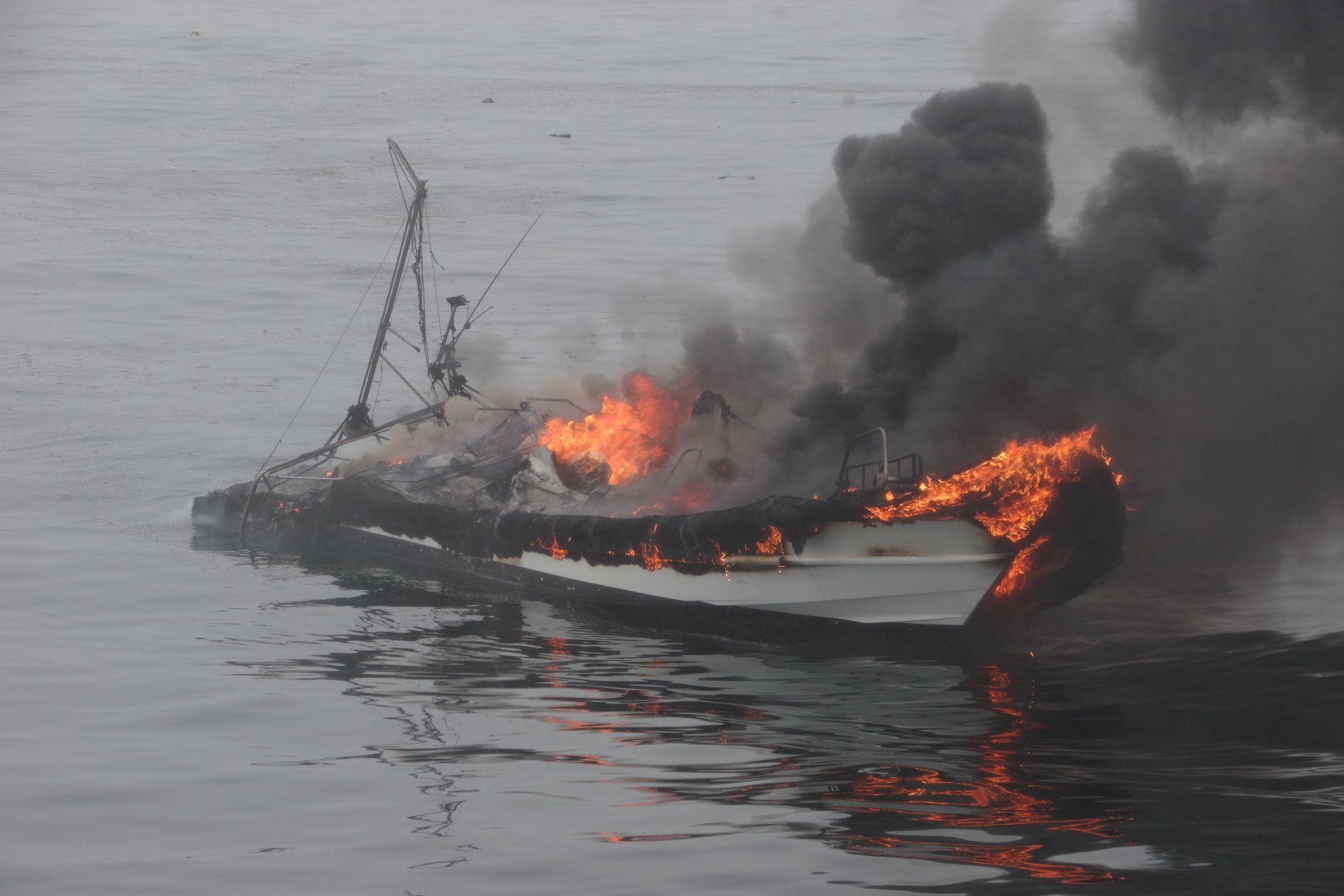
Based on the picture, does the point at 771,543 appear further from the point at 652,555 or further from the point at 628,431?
the point at 628,431

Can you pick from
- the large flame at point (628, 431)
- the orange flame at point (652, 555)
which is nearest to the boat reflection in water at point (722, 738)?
the orange flame at point (652, 555)

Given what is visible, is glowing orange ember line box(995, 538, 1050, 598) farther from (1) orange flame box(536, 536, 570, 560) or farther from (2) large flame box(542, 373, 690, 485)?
(2) large flame box(542, 373, 690, 485)

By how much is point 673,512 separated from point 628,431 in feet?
13.1

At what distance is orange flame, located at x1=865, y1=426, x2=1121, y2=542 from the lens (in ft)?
73.8

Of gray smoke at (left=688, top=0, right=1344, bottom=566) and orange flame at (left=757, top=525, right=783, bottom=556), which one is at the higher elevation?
gray smoke at (left=688, top=0, right=1344, bottom=566)

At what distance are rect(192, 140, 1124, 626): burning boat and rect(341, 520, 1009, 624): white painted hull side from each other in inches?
1.1

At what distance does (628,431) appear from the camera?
1254 inches

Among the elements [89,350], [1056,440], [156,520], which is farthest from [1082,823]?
[89,350]

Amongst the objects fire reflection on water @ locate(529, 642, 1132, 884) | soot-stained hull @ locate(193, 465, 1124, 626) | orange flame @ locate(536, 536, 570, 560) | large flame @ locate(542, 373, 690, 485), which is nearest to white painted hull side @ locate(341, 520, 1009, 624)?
soot-stained hull @ locate(193, 465, 1124, 626)

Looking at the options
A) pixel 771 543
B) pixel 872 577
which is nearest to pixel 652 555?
pixel 771 543

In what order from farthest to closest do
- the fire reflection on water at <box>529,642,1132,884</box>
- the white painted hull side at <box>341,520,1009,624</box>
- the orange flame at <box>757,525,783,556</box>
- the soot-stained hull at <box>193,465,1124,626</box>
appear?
1. the orange flame at <box>757,525,783,556</box>
2. the soot-stained hull at <box>193,465,1124,626</box>
3. the white painted hull side at <box>341,520,1009,624</box>
4. the fire reflection on water at <box>529,642,1132,884</box>

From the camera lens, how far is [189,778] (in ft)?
60.8

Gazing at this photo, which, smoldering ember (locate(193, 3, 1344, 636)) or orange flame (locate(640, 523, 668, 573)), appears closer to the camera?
smoldering ember (locate(193, 3, 1344, 636))

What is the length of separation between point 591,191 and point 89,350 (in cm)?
3036
